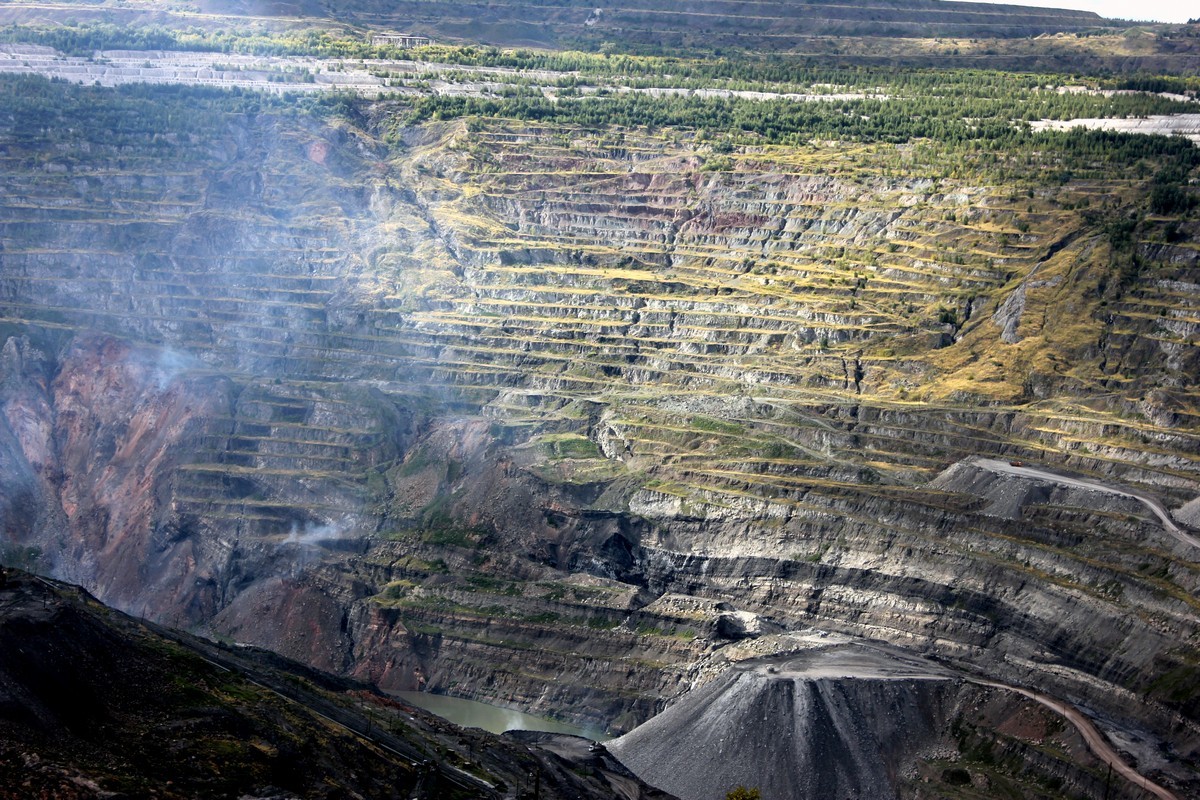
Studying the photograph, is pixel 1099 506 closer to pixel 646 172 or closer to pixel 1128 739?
pixel 1128 739

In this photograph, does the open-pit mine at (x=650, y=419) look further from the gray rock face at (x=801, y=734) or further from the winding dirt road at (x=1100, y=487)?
the winding dirt road at (x=1100, y=487)

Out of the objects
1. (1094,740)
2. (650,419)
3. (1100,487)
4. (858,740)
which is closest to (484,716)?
(858,740)

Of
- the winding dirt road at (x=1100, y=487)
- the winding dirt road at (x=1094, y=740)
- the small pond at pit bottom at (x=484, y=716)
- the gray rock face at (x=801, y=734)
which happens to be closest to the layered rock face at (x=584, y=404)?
the small pond at pit bottom at (x=484, y=716)

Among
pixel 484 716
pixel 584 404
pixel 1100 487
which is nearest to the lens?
pixel 484 716

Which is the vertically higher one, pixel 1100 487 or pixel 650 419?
pixel 1100 487

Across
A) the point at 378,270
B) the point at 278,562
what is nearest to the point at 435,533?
the point at 278,562

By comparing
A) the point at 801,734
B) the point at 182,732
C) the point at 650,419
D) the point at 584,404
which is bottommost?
the point at 801,734

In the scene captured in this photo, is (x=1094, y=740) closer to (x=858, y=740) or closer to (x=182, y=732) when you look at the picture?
(x=858, y=740)
